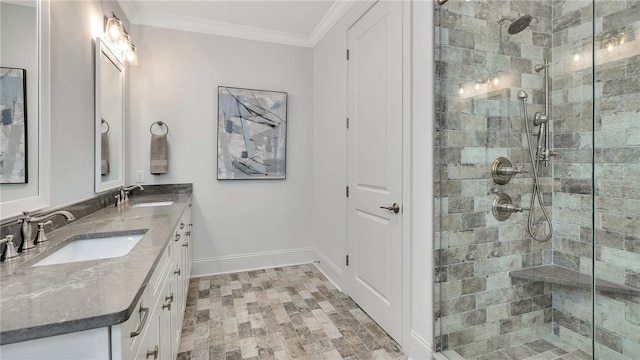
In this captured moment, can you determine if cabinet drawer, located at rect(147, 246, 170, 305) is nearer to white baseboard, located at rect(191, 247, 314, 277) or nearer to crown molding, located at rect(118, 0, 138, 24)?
white baseboard, located at rect(191, 247, 314, 277)

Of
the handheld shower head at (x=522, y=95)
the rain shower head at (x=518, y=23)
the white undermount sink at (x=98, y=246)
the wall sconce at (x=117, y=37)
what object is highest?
the wall sconce at (x=117, y=37)

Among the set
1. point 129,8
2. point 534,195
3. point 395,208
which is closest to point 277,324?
point 395,208

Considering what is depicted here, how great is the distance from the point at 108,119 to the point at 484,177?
9.00ft

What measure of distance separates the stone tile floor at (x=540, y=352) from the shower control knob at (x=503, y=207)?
2.75ft

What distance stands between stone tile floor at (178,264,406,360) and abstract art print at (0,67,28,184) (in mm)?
1376

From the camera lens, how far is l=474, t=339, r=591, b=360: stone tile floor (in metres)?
1.85

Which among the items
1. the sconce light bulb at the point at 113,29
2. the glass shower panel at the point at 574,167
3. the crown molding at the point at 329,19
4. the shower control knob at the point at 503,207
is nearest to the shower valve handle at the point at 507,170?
the shower control knob at the point at 503,207

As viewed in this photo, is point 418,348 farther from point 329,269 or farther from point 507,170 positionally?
point 329,269

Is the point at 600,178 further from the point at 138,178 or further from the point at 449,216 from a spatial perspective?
the point at 138,178

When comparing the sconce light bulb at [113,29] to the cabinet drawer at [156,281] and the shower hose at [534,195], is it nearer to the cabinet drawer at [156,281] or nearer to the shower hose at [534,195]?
the cabinet drawer at [156,281]

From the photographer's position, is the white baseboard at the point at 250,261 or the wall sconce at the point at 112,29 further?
the white baseboard at the point at 250,261

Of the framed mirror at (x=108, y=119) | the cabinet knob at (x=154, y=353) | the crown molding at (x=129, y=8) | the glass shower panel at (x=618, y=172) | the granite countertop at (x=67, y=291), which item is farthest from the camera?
the crown molding at (x=129, y=8)

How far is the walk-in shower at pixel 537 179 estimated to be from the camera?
68.9 inches

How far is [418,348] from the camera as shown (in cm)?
182
